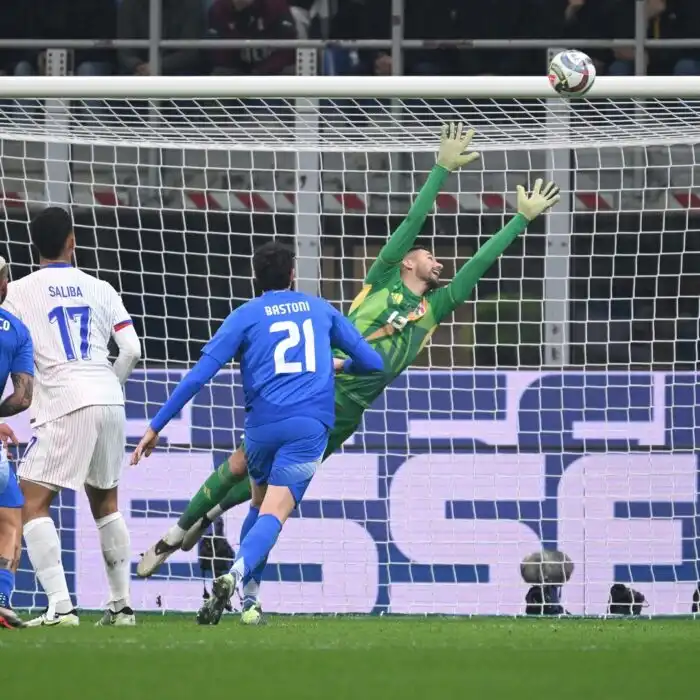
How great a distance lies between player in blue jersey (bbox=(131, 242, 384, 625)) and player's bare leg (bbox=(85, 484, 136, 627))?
2.02 feet

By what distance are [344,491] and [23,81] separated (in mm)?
3198

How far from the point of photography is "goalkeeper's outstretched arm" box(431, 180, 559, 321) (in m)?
9.07

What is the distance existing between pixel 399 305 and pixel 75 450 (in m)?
2.08

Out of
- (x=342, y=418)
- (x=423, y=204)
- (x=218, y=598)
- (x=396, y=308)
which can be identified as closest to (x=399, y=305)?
(x=396, y=308)

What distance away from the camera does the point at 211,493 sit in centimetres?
901

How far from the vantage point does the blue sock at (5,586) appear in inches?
314

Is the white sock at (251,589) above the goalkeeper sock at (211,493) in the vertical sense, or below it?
below

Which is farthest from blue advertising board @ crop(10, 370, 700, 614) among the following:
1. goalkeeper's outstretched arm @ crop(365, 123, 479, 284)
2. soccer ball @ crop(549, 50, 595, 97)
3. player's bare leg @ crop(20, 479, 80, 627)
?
player's bare leg @ crop(20, 479, 80, 627)

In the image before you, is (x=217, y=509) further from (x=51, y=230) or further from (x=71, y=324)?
(x=51, y=230)

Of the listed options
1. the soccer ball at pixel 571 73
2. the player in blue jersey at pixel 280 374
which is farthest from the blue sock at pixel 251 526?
the soccer ball at pixel 571 73

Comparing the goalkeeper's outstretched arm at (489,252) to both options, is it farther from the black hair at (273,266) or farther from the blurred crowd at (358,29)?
the blurred crowd at (358,29)

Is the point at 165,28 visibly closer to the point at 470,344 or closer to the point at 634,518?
the point at 470,344

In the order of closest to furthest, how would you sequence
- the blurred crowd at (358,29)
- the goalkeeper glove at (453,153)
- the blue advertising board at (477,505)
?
the goalkeeper glove at (453,153), the blue advertising board at (477,505), the blurred crowd at (358,29)

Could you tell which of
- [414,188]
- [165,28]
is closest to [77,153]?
[165,28]
